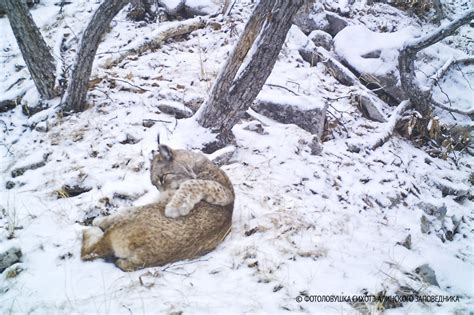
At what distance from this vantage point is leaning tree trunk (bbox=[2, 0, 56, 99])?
6051 mm

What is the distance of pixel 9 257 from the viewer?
11.6 ft

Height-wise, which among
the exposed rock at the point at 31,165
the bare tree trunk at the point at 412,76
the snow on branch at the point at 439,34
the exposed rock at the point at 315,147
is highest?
the snow on branch at the point at 439,34

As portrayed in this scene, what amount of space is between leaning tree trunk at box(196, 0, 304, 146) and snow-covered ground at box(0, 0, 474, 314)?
0.32m

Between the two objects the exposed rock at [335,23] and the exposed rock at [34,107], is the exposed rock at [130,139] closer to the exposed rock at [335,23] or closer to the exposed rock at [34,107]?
the exposed rock at [34,107]

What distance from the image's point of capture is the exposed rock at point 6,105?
6.82m

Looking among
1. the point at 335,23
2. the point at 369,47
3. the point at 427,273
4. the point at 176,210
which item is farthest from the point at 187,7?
the point at 427,273

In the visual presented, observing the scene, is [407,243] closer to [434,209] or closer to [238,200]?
[434,209]

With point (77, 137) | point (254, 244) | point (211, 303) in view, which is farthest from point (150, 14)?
point (211, 303)

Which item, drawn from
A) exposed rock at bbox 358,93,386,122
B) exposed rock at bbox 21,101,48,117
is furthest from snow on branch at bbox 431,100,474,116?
exposed rock at bbox 21,101,48,117

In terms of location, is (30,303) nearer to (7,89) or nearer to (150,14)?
(7,89)

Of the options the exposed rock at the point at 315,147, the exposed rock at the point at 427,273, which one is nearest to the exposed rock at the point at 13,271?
the exposed rock at the point at 427,273

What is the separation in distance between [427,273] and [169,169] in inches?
109

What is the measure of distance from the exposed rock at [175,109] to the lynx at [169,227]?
209cm

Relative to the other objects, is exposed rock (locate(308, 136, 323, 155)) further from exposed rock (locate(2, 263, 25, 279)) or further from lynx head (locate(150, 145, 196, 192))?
exposed rock (locate(2, 263, 25, 279))
